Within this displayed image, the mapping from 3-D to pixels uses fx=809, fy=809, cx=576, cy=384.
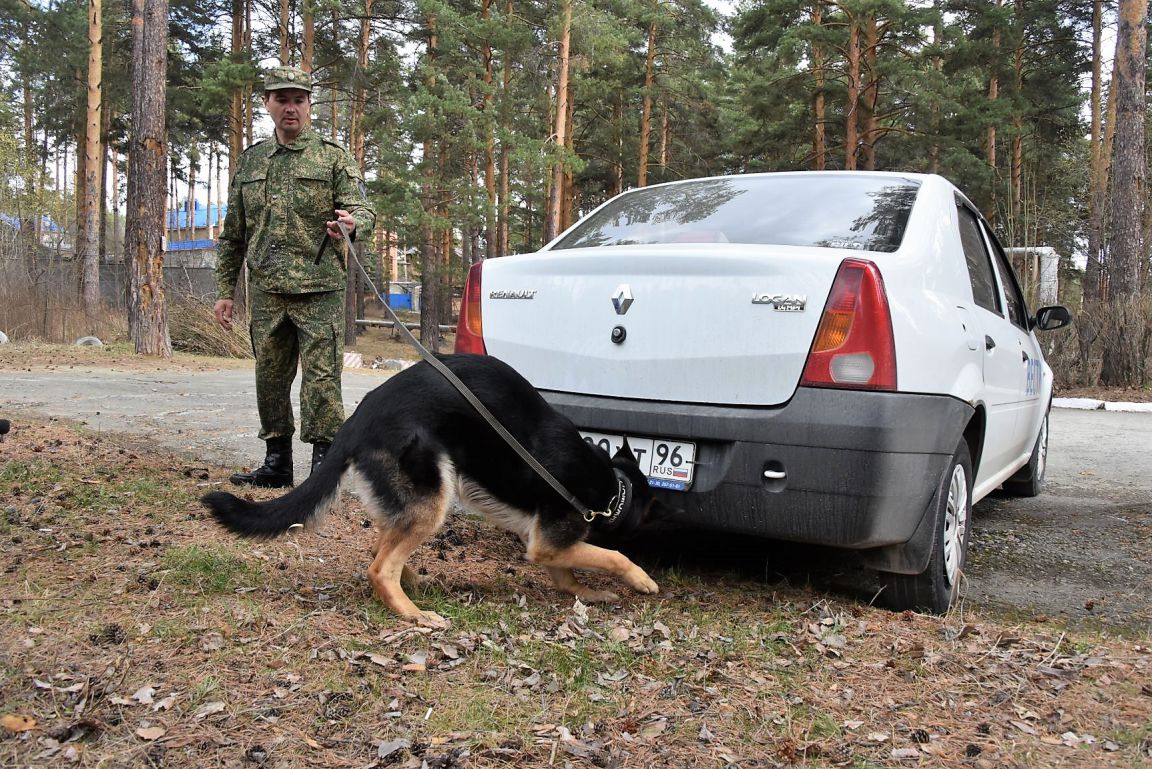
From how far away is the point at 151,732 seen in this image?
1.93m

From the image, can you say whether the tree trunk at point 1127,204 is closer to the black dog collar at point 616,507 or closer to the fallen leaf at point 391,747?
the black dog collar at point 616,507

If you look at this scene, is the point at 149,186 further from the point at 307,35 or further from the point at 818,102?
the point at 818,102

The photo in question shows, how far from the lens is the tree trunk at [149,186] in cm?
1291

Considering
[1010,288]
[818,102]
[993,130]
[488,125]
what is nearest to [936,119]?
[993,130]

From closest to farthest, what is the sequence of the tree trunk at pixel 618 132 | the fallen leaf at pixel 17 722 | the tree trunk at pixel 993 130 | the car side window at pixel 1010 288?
the fallen leaf at pixel 17 722
the car side window at pixel 1010 288
the tree trunk at pixel 993 130
the tree trunk at pixel 618 132

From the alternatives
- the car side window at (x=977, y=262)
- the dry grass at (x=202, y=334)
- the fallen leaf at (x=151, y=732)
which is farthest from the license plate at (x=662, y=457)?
the dry grass at (x=202, y=334)

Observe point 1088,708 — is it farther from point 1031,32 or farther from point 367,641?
point 1031,32

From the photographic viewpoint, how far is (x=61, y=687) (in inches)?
82.2

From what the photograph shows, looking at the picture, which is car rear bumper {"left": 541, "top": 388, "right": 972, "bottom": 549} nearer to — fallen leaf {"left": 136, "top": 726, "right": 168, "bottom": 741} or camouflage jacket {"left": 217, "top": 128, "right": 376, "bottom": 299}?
fallen leaf {"left": 136, "top": 726, "right": 168, "bottom": 741}

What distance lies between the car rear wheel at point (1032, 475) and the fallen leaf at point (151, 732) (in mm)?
5324

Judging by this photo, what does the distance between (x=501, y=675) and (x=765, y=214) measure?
7.23 feet

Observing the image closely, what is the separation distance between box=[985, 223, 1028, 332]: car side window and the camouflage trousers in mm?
3610

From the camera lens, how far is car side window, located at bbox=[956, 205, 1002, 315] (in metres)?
3.71

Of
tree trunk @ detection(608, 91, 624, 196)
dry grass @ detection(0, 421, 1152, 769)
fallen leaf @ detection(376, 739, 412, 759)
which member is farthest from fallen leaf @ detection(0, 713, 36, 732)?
tree trunk @ detection(608, 91, 624, 196)
